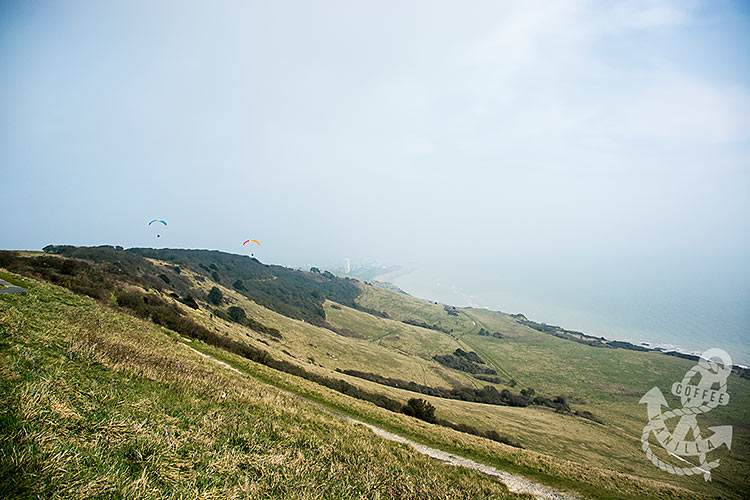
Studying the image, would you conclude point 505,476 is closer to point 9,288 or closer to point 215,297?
point 9,288

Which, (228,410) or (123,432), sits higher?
(123,432)

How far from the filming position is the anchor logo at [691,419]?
39.1 metres

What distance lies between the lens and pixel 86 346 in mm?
8930

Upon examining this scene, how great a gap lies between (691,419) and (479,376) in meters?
41.4

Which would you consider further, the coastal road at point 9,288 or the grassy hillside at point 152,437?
the coastal road at point 9,288

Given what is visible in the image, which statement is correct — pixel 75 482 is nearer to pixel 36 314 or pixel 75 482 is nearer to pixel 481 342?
pixel 36 314

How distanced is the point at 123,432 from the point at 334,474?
4.30 metres

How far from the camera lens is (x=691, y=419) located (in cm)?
5912

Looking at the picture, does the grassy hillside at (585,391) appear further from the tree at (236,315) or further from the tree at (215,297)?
the tree at (215,297)

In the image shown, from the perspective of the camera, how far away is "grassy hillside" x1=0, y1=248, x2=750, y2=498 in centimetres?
1720

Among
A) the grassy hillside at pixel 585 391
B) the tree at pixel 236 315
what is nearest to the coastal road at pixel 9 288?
the tree at pixel 236 315

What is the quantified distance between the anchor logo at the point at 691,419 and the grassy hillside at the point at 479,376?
185 cm

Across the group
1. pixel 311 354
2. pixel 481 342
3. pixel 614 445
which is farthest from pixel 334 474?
pixel 481 342

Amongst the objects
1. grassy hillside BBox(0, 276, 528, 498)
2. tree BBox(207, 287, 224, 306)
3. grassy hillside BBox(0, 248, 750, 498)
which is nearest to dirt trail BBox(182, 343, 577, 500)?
grassy hillside BBox(0, 248, 750, 498)
